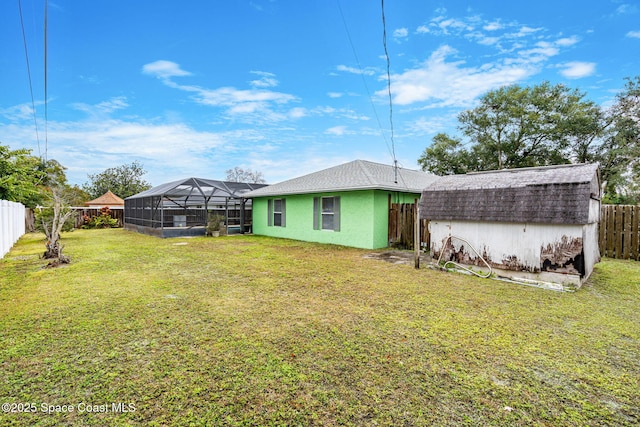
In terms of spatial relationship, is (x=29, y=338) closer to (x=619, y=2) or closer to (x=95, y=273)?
(x=95, y=273)

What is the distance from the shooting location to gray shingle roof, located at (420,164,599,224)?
18.1 feet

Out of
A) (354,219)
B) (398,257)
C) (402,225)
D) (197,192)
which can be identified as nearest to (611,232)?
(402,225)

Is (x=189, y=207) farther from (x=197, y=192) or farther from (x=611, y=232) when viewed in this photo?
(x=611, y=232)

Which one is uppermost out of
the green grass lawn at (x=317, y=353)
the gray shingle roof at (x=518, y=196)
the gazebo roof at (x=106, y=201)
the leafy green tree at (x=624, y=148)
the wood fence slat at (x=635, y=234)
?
the leafy green tree at (x=624, y=148)

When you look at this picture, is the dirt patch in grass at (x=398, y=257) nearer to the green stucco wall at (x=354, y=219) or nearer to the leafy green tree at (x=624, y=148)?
the green stucco wall at (x=354, y=219)

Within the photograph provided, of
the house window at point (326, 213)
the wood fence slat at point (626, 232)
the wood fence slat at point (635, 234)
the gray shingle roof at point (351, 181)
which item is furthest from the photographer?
the house window at point (326, 213)

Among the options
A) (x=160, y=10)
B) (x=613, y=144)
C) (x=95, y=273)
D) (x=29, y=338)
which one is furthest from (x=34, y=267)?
(x=613, y=144)

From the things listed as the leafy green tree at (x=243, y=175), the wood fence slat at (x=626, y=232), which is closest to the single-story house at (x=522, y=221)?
the wood fence slat at (x=626, y=232)

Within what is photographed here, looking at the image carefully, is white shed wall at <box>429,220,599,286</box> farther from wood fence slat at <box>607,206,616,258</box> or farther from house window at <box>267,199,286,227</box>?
house window at <box>267,199,286,227</box>

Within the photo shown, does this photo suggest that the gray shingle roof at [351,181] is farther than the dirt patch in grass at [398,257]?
Yes

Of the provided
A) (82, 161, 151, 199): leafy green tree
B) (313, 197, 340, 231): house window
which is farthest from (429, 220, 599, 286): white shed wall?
(82, 161, 151, 199): leafy green tree

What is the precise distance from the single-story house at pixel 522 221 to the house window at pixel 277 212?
26.1 ft

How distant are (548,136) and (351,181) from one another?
16.7 metres

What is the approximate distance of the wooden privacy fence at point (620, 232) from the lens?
26.7ft
